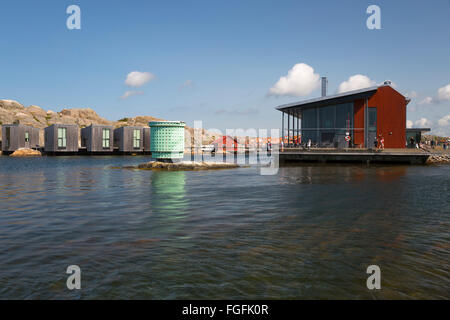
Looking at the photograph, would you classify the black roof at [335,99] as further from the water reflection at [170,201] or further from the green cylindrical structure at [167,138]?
the water reflection at [170,201]

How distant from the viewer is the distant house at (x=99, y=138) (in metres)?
92.3

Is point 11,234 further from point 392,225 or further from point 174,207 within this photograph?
point 392,225

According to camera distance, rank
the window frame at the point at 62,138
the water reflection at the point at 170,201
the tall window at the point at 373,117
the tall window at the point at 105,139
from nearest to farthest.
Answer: the water reflection at the point at 170,201 < the tall window at the point at 373,117 < the window frame at the point at 62,138 < the tall window at the point at 105,139

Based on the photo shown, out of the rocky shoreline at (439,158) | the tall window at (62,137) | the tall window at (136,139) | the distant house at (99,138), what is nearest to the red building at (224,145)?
the tall window at (136,139)

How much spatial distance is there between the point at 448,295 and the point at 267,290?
9.35 feet

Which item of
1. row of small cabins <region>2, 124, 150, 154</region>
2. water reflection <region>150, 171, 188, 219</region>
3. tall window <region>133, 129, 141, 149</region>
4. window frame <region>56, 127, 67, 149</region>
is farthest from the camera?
tall window <region>133, 129, 141, 149</region>

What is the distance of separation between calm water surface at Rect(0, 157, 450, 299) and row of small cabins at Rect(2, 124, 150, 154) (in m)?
80.0

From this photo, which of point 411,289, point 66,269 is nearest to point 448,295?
point 411,289

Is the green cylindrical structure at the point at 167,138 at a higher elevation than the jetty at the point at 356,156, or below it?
higher

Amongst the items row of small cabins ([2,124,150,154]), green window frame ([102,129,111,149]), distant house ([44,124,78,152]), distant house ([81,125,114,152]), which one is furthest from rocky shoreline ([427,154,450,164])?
distant house ([44,124,78,152])

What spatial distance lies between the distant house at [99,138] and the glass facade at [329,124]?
199ft

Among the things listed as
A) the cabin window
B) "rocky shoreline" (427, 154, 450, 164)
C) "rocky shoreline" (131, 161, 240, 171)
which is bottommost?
"rocky shoreline" (131, 161, 240, 171)

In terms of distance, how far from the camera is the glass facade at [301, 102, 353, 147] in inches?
1754

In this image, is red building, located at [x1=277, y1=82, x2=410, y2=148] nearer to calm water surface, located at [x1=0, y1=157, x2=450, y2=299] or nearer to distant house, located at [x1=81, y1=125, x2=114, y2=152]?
calm water surface, located at [x1=0, y1=157, x2=450, y2=299]
